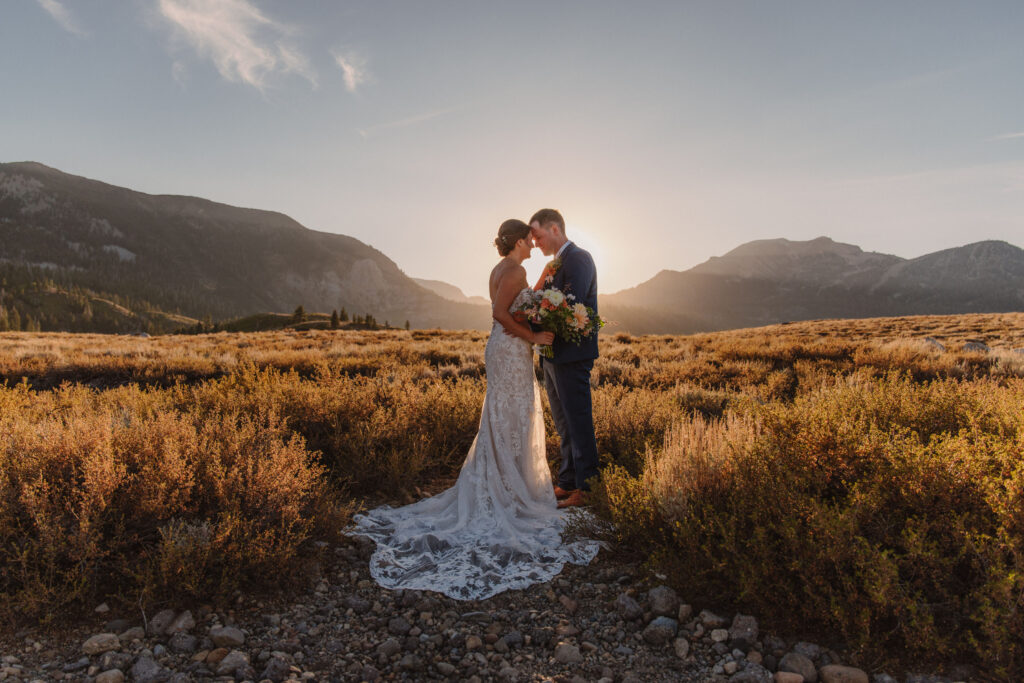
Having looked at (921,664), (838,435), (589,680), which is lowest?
(589,680)

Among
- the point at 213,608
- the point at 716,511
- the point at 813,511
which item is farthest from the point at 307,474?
the point at 813,511

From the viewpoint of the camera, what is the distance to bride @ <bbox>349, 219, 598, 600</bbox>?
399 cm

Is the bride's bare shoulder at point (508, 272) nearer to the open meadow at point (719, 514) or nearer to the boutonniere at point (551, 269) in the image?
the boutonniere at point (551, 269)

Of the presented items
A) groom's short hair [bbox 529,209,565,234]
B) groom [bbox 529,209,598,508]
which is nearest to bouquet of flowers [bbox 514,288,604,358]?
groom [bbox 529,209,598,508]

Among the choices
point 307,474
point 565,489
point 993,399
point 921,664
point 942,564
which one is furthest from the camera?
point 565,489

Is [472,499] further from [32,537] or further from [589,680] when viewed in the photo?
[32,537]

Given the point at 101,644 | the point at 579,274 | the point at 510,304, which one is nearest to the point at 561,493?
the point at 510,304

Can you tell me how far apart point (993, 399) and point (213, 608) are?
6.60 meters

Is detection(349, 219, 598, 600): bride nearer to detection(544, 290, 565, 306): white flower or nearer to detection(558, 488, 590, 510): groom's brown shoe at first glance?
detection(558, 488, 590, 510): groom's brown shoe

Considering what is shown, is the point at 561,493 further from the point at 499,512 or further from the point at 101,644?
the point at 101,644

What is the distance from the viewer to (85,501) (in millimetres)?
3355

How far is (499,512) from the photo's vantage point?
473 cm

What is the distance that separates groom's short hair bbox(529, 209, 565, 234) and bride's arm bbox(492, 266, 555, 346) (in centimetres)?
52

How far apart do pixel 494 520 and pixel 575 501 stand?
86 centimetres
